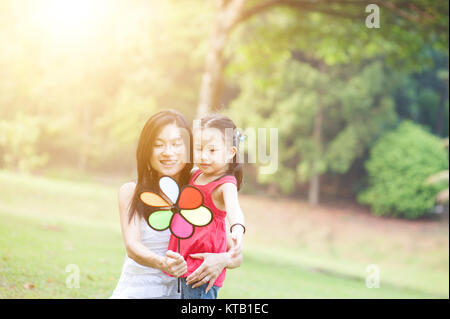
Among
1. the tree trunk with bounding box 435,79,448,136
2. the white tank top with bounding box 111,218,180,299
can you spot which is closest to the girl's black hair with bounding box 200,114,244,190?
the white tank top with bounding box 111,218,180,299

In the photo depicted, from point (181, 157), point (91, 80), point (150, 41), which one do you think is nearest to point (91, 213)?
point (91, 80)

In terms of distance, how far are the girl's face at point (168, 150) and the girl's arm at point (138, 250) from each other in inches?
5.2

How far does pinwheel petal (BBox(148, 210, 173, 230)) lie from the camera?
176 cm

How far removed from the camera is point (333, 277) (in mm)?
5883

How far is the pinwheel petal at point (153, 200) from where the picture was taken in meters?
1.76

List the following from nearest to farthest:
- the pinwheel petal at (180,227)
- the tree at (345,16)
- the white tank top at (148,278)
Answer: the pinwheel petal at (180,227)
the white tank top at (148,278)
the tree at (345,16)

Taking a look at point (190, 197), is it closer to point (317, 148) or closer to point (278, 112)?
point (278, 112)

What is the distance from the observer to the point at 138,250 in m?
1.77

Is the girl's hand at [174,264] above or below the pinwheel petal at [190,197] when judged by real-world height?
below

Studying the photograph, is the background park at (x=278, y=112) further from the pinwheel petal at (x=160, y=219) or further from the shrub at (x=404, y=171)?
the pinwheel petal at (x=160, y=219)

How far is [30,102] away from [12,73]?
0.92 metres

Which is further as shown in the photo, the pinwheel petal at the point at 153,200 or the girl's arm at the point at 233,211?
the pinwheel petal at the point at 153,200

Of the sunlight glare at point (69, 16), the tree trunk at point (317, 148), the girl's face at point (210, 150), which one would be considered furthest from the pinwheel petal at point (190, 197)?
the tree trunk at point (317, 148)

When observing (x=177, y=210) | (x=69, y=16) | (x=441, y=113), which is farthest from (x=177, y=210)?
(x=441, y=113)
